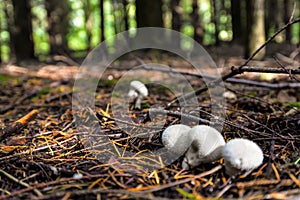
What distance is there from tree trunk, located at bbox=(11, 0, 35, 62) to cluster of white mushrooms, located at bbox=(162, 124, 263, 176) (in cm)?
720

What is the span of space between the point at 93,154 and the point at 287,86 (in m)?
2.15

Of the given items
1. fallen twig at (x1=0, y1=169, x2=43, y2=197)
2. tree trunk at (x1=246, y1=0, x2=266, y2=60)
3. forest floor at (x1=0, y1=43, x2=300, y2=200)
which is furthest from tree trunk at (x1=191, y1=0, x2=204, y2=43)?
fallen twig at (x1=0, y1=169, x2=43, y2=197)

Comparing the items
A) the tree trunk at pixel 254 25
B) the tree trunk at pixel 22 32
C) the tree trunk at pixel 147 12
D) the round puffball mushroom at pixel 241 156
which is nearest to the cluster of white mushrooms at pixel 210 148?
the round puffball mushroom at pixel 241 156

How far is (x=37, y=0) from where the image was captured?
651 inches

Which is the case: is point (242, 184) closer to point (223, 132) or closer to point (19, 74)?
point (223, 132)

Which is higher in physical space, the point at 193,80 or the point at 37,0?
the point at 37,0

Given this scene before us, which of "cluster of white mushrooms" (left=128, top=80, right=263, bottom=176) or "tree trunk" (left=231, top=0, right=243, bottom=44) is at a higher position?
"tree trunk" (left=231, top=0, right=243, bottom=44)

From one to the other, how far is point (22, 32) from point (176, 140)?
7.38 meters

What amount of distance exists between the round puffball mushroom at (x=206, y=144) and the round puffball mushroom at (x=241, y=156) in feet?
0.30

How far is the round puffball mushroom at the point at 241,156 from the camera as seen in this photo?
1426 millimetres

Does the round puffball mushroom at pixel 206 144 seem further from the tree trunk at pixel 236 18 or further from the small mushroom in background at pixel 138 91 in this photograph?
the tree trunk at pixel 236 18

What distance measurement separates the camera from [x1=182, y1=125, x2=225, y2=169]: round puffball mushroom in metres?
1.56

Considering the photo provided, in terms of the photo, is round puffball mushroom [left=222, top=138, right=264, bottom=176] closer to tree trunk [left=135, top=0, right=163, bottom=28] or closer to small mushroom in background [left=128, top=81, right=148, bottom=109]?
small mushroom in background [left=128, top=81, right=148, bottom=109]

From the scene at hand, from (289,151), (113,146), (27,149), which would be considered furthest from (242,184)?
(27,149)
